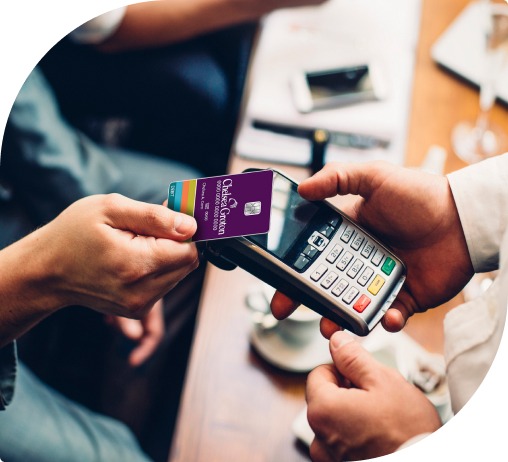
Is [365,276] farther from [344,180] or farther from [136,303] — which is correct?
[136,303]

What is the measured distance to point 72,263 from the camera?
58cm

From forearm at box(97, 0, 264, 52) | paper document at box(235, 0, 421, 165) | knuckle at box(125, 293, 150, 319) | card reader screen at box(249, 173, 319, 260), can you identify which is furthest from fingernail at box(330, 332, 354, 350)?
forearm at box(97, 0, 264, 52)

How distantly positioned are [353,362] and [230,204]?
20cm

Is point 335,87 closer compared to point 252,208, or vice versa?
point 252,208

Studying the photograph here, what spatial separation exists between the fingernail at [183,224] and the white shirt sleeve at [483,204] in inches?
12.5

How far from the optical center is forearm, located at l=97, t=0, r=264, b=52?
92cm

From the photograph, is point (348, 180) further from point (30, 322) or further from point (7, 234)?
point (7, 234)

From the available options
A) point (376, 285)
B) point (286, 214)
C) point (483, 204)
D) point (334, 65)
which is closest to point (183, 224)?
point (286, 214)

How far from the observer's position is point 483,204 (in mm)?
638

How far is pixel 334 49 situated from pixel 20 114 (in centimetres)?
49

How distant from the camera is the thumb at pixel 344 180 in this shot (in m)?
0.60

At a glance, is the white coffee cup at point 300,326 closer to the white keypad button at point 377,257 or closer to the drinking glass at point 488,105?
the white keypad button at point 377,257

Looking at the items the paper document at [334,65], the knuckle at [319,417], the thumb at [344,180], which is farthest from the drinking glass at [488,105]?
the knuckle at [319,417]

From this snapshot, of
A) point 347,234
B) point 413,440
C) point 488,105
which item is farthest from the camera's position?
point 488,105
